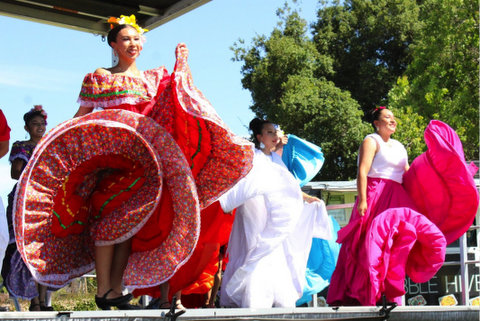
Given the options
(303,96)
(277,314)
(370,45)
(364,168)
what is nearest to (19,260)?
(364,168)

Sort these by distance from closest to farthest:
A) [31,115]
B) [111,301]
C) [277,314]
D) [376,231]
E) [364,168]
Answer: [277,314] < [111,301] < [376,231] < [364,168] < [31,115]

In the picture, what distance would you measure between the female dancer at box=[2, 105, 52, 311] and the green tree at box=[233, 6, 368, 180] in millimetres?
16104

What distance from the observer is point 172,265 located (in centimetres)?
371

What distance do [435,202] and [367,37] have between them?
22306 millimetres

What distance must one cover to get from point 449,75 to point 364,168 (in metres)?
16.7

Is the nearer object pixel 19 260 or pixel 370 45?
pixel 19 260

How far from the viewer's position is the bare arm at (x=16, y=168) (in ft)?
17.5

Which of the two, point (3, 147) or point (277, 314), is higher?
point (3, 147)

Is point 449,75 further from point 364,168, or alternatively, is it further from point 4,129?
point 4,129

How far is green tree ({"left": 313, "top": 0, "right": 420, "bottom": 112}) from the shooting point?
2573 centimetres

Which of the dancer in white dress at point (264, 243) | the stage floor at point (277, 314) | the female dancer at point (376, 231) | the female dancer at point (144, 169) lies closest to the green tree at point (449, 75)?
the female dancer at point (376, 231)

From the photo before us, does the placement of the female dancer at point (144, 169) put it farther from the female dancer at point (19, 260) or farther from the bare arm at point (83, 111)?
the female dancer at point (19, 260)

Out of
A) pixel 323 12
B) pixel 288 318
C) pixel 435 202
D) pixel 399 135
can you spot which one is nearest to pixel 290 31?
pixel 323 12

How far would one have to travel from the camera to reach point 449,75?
20.7 m
